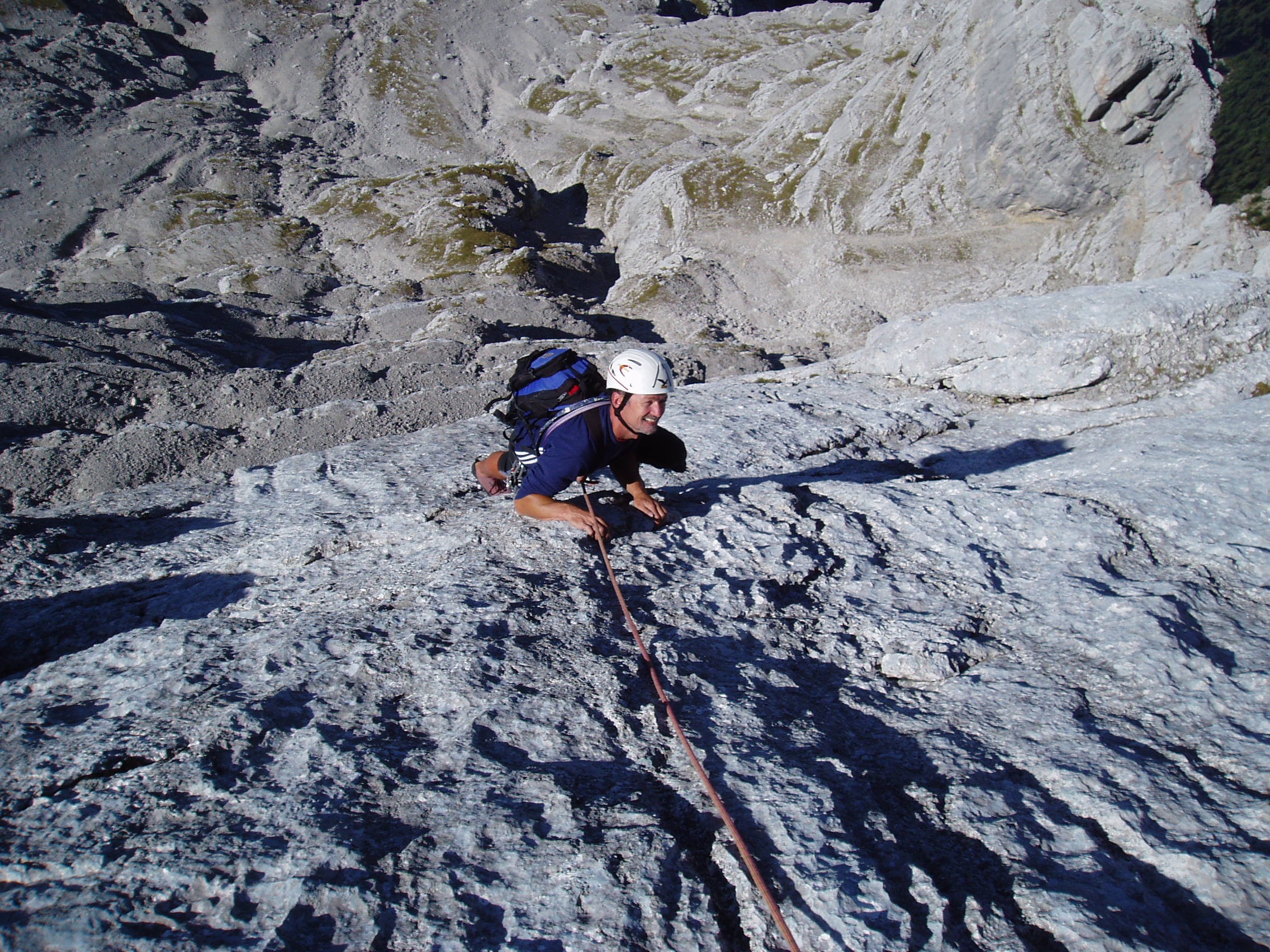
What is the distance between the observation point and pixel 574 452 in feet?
24.4

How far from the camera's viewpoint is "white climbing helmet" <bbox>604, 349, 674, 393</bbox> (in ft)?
23.4

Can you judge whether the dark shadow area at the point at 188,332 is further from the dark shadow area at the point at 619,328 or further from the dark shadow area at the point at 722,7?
the dark shadow area at the point at 722,7

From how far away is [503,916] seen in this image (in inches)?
147

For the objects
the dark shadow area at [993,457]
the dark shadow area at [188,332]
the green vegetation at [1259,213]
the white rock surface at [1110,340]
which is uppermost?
the green vegetation at [1259,213]

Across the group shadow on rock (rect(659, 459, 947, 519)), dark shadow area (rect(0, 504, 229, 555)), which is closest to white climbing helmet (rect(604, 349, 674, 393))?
shadow on rock (rect(659, 459, 947, 519))

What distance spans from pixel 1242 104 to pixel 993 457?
225ft

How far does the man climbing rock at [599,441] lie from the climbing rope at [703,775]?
33.9 inches

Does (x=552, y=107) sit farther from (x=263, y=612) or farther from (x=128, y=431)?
(x=263, y=612)

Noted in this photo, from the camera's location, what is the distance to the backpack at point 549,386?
803 centimetres

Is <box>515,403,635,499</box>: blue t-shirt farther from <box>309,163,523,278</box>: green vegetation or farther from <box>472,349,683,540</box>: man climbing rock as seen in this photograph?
<box>309,163,523,278</box>: green vegetation

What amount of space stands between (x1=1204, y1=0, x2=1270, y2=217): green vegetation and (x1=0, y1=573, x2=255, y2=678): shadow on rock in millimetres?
48009

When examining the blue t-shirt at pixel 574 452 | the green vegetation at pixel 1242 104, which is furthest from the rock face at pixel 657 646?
the green vegetation at pixel 1242 104

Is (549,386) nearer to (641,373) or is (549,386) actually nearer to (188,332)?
(641,373)

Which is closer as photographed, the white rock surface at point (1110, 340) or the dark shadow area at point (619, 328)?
the white rock surface at point (1110, 340)
